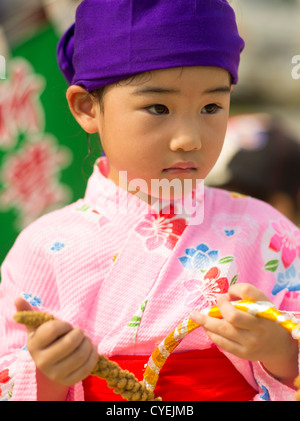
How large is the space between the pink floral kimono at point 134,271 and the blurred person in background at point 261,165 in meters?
1.74

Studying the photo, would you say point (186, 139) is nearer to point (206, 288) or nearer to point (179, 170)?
point (179, 170)

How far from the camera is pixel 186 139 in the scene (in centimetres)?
127

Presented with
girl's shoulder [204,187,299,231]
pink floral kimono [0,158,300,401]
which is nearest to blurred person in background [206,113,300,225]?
girl's shoulder [204,187,299,231]

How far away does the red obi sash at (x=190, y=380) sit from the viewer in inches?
53.5

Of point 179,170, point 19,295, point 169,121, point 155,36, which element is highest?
point 155,36

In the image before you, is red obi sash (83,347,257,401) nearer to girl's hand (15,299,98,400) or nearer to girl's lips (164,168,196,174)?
girl's hand (15,299,98,400)

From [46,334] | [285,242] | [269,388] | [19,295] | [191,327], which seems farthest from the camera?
[285,242]

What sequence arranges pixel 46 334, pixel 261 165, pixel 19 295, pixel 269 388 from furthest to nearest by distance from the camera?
1. pixel 261 165
2. pixel 19 295
3. pixel 269 388
4. pixel 46 334

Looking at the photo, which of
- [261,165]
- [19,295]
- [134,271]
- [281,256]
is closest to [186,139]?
[134,271]

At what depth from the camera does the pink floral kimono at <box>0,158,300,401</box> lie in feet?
4.48

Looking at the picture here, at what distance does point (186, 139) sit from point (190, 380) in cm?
55

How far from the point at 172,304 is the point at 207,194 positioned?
37cm

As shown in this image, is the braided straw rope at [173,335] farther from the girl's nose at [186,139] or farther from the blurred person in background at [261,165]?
the blurred person in background at [261,165]

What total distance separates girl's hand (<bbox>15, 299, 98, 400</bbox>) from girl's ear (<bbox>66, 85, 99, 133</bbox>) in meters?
0.58
